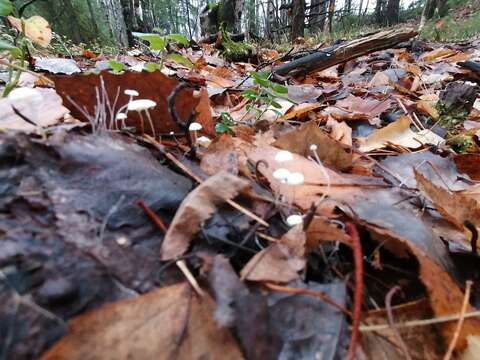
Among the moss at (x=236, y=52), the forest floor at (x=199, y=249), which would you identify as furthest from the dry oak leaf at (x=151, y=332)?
the moss at (x=236, y=52)

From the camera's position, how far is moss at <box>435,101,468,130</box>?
5.51 ft

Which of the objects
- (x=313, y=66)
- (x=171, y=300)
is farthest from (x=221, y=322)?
(x=313, y=66)

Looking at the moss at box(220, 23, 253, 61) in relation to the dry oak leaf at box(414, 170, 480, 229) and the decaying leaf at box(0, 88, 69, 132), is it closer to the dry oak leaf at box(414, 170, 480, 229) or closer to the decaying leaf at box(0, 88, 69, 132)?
the decaying leaf at box(0, 88, 69, 132)

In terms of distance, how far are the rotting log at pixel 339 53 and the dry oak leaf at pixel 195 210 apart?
2230 millimetres

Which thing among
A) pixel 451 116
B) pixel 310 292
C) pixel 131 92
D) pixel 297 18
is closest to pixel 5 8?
pixel 131 92

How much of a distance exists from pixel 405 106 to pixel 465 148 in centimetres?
49

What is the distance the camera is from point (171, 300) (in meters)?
0.52

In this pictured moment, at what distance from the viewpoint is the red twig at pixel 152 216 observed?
616 millimetres

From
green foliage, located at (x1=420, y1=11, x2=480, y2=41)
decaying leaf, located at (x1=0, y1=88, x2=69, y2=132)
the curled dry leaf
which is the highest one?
decaying leaf, located at (x1=0, y1=88, x2=69, y2=132)

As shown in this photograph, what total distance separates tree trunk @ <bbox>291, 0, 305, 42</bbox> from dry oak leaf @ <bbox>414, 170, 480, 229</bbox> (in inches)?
297

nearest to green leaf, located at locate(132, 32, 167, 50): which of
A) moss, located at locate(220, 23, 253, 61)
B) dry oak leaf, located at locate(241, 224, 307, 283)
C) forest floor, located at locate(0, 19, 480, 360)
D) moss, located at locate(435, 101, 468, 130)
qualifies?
forest floor, located at locate(0, 19, 480, 360)

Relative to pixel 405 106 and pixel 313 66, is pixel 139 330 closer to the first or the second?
pixel 405 106

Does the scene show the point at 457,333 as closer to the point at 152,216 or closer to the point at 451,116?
the point at 152,216

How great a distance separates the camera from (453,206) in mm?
821
